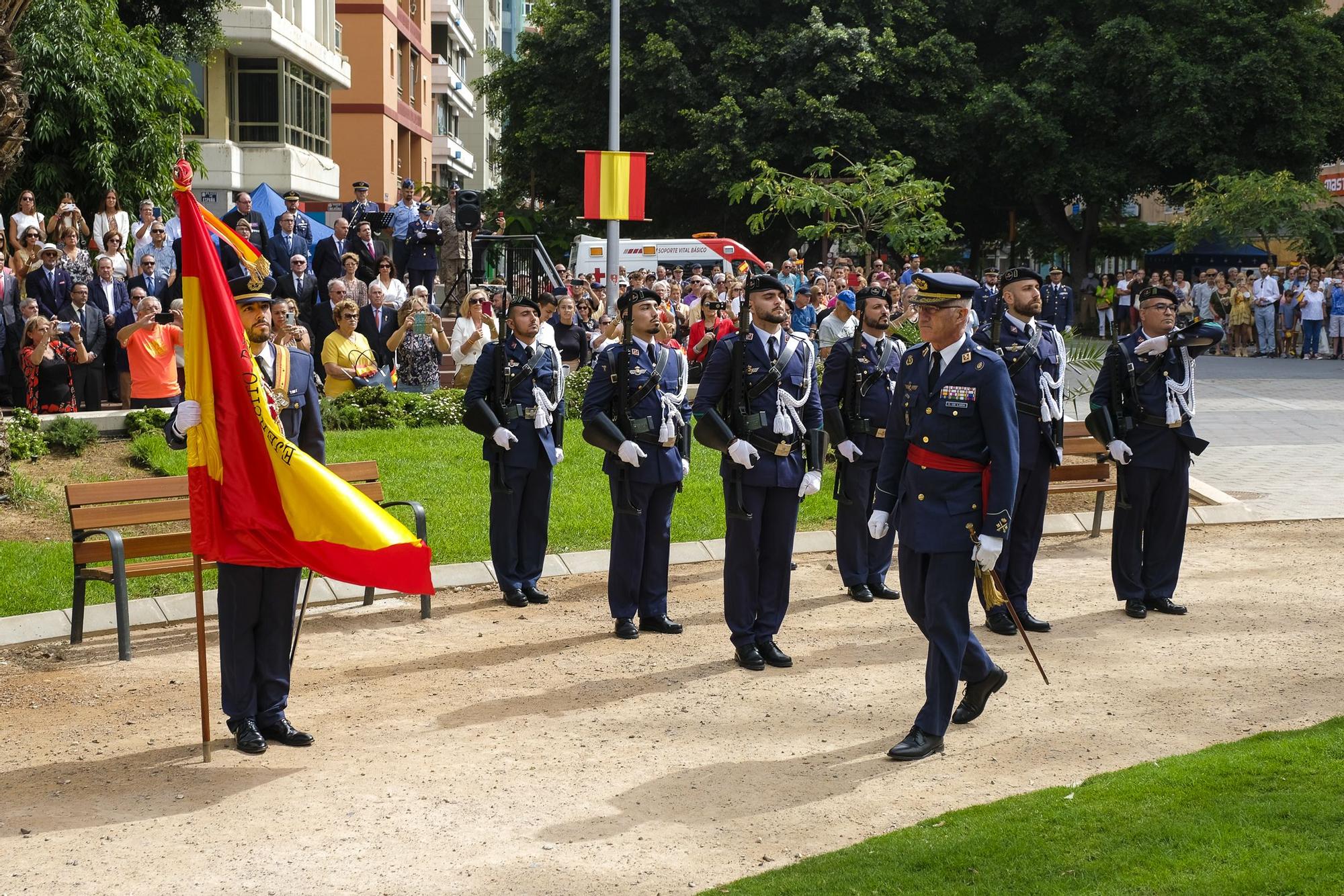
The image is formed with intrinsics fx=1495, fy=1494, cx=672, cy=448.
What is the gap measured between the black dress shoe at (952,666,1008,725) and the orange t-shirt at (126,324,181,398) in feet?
34.8

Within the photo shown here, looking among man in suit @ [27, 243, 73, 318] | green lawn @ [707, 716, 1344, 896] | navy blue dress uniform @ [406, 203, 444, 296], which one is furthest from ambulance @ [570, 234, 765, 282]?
green lawn @ [707, 716, 1344, 896]

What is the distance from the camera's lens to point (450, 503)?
479 inches

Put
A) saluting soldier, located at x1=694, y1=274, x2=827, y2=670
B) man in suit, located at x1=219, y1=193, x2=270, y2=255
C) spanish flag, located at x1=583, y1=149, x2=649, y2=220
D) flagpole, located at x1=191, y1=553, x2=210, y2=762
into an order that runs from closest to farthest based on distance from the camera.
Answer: flagpole, located at x1=191, y1=553, x2=210, y2=762 < saluting soldier, located at x1=694, y1=274, x2=827, y2=670 < man in suit, located at x1=219, y1=193, x2=270, y2=255 < spanish flag, located at x1=583, y1=149, x2=649, y2=220

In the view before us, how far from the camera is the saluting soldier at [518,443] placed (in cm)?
975

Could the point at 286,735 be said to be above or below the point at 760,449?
below

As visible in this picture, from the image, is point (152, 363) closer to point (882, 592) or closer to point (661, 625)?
point (661, 625)

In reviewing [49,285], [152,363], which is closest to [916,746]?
[152,363]

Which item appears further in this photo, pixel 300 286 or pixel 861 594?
pixel 300 286

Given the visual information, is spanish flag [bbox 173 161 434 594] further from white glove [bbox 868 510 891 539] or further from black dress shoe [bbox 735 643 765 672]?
black dress shoe [bbox 735 643 765 672]

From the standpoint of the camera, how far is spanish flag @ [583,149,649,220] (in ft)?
64.7

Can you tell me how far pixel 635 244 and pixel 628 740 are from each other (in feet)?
88.2

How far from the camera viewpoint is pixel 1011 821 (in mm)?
5438

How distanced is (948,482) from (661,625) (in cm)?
280

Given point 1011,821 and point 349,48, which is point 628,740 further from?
point 349,48
